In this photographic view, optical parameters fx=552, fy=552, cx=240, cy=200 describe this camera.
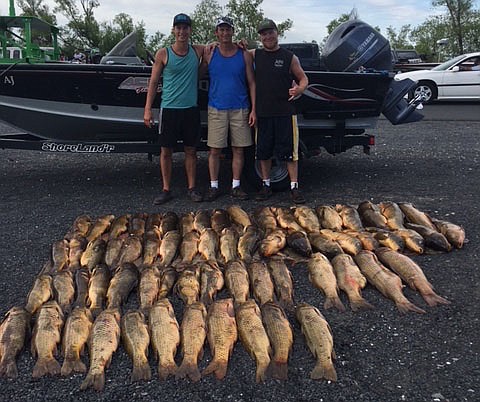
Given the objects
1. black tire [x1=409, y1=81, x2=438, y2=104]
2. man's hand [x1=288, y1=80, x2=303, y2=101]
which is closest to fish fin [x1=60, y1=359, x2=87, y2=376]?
man's hand [x1=288, y1=80, x2=303, y2=101]

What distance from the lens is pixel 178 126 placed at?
21.0 ft

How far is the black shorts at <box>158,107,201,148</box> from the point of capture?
6.36 metres

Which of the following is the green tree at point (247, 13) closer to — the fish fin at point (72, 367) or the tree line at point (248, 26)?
the tree line at point (248, 26)

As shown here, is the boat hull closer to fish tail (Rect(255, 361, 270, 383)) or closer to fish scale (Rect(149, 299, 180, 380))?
fish scale (Rect(149, 299, 180, 380))

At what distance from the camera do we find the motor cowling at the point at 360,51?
7.27 metres

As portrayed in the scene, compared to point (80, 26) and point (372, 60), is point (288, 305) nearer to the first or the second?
point (372, 60)

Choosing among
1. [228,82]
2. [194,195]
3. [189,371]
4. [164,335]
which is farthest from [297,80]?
[189,371]

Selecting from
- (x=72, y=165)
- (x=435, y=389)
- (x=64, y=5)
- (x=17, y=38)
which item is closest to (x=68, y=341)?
(x=435, y=389)

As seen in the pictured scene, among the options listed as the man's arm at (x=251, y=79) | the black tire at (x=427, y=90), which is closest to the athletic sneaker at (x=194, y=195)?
the man's arm at (x=251, y=79)

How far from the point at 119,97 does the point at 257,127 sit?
1752 millimetres

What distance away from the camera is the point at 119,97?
6750 mm

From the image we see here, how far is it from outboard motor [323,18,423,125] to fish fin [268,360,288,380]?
187 inches

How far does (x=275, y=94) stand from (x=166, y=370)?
12.5 ft

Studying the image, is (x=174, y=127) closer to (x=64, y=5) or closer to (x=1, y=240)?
→ (x=1, y=240)
